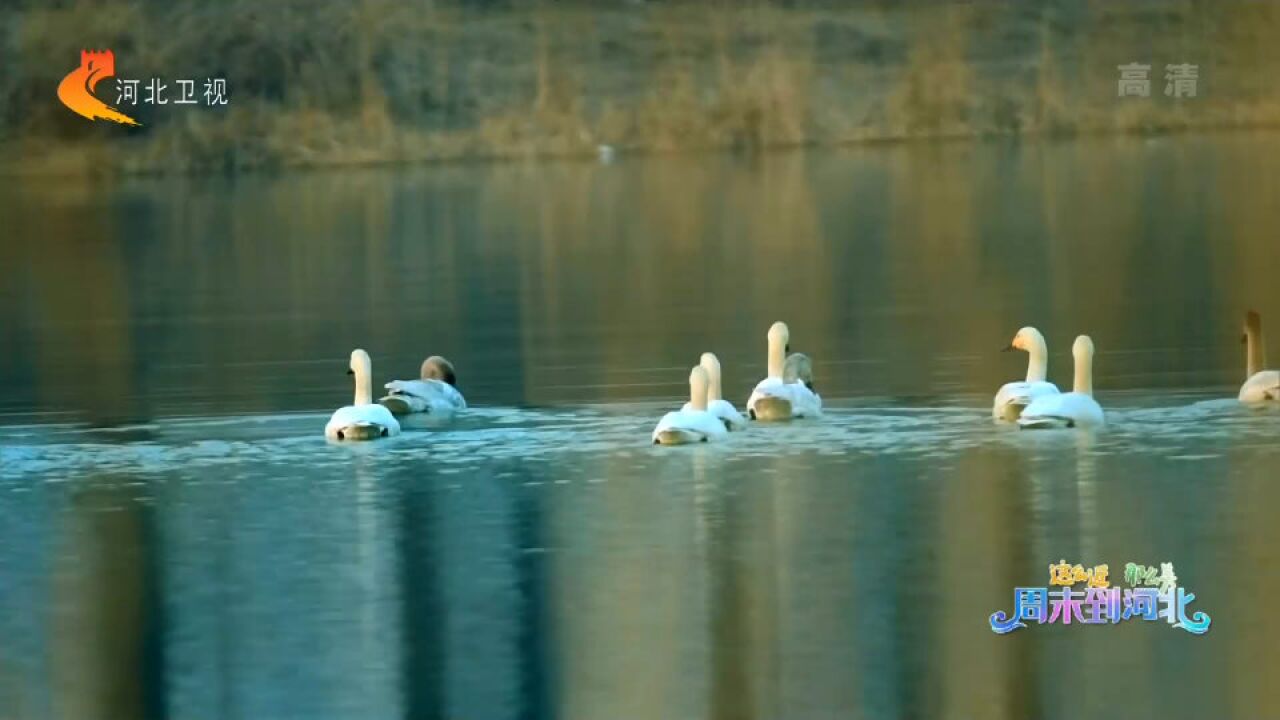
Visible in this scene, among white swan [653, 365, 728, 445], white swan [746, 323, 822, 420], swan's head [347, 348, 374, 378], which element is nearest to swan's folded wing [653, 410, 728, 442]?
white swan [653, 365, 728, 445]

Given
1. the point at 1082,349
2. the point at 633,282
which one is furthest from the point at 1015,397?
the point at 633,282

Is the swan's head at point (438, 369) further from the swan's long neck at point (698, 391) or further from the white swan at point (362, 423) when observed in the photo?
the swan's long neck at point (698, 391)

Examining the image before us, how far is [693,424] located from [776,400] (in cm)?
105

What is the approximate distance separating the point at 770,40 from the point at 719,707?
5910 centimetres

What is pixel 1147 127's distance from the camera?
215 feet

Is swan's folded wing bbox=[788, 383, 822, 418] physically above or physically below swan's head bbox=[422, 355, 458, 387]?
below

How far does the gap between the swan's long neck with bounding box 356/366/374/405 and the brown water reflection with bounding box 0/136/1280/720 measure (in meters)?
0.45

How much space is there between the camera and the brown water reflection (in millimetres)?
11805

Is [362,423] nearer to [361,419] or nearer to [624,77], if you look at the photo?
[361,419]

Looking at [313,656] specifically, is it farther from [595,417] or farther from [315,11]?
[315,11]

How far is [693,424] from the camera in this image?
1689 centimetres

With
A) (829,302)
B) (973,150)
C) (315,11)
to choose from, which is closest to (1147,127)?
(973,150)

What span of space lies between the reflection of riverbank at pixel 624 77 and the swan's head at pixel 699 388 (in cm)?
4793

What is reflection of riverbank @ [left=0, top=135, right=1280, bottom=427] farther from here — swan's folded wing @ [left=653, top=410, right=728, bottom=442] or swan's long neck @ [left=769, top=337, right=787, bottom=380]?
swan's folded wing @ [left=653, top=410, right=728, bottom=442]
